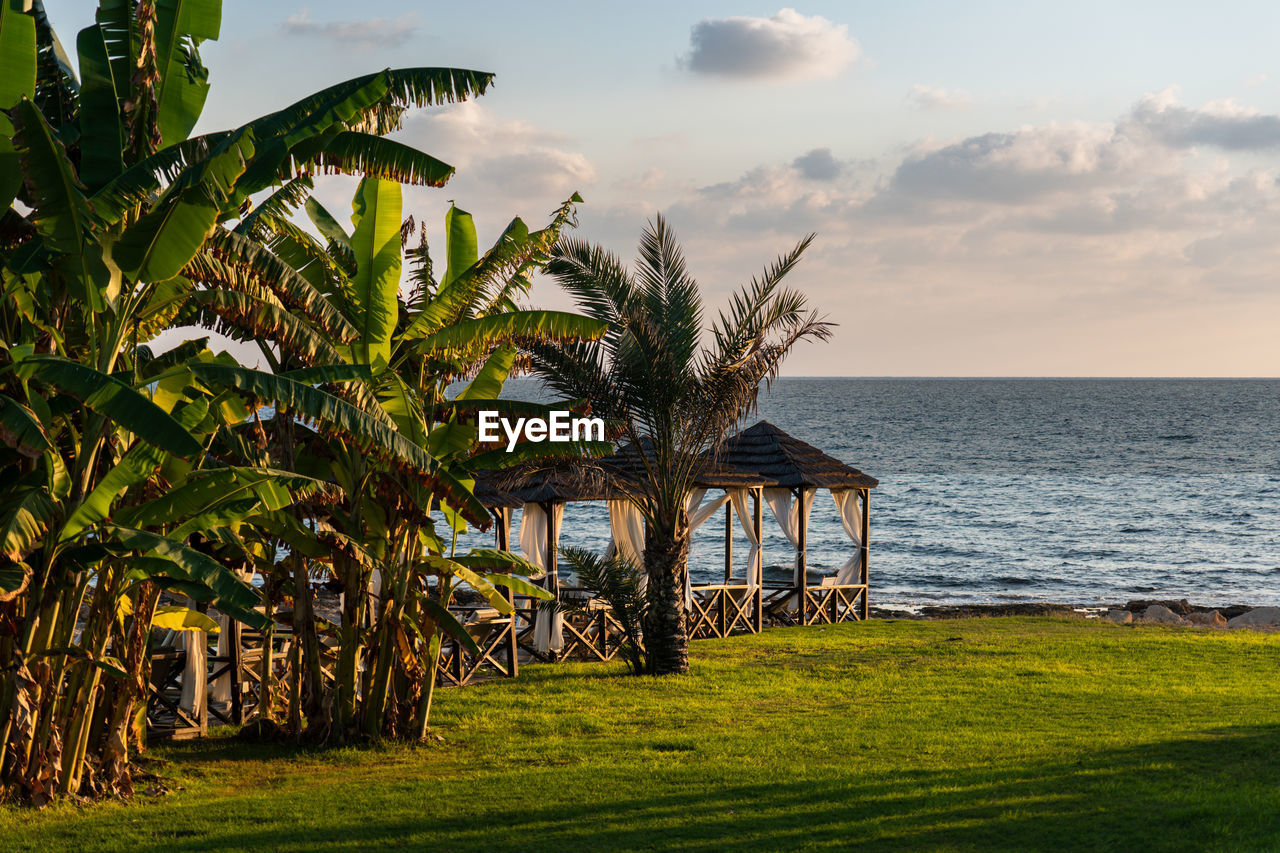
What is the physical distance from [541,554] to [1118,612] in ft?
44.3

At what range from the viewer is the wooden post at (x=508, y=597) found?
46.4 feet

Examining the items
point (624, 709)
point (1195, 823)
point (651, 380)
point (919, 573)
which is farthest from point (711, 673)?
point (919, 573)

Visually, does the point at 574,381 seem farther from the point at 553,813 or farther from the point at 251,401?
the point at 553,813

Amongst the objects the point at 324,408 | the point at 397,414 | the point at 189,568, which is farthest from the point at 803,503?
the point at 189,568

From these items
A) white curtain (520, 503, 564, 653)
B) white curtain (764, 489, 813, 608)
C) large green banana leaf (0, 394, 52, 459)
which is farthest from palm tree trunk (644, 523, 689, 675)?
large green banana leaf (0, 394, 52, 459)

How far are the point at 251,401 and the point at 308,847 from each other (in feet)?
12.3

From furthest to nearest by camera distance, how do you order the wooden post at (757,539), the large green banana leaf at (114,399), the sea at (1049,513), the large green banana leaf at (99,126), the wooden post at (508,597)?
the sea at (1049,513) < the wooden post at (757,539) < the wooden post at (508,597) < the large green banana leaf at (99,126) < the large green banana leaf at (114,399)

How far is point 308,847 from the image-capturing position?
23.2 ft

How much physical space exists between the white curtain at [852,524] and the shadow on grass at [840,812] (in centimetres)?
1182

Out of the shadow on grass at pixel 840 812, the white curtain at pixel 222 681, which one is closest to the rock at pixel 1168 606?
the shadow on grass at pixel 840 812

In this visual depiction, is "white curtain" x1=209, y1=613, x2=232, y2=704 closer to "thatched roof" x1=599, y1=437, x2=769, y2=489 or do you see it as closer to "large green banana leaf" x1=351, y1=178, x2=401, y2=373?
"large green banana leaf" x1=351, y1=178, x2=401, y2=373

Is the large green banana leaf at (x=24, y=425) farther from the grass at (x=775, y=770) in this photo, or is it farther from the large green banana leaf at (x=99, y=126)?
the grass at (x=775, y=770)

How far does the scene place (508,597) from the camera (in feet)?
49.9

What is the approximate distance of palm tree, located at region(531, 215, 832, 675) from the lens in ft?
43.4
